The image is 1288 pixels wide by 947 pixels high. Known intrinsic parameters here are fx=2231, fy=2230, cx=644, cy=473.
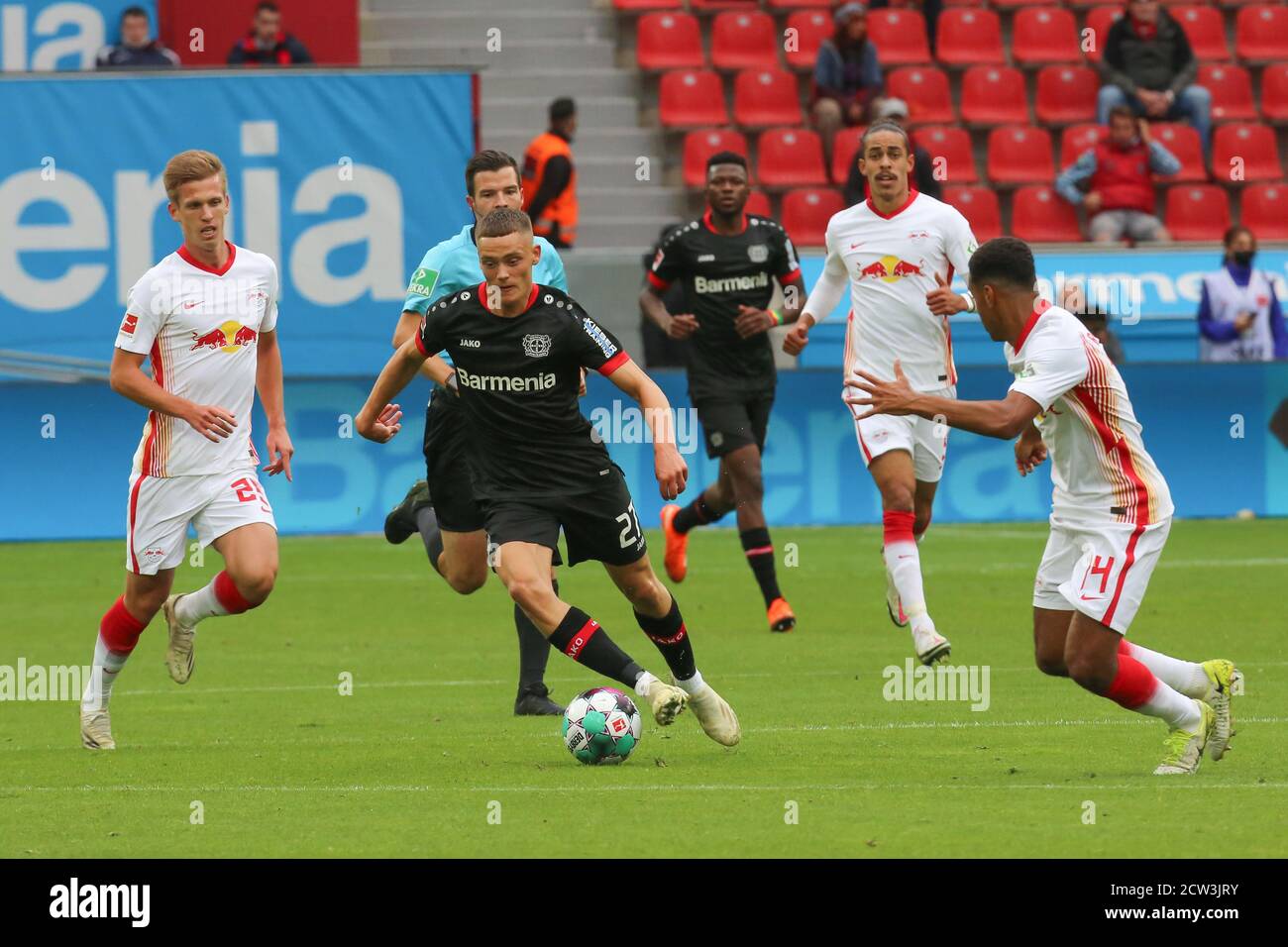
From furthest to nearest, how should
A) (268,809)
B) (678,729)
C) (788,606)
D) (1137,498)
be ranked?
(788,606), (678,729), (1137,498), (268,809)

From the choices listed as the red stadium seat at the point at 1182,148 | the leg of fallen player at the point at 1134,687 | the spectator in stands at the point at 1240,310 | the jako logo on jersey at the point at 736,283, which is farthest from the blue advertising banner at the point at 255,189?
the leg of fallen player at the point at 1134,687

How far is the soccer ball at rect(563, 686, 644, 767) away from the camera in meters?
7.93

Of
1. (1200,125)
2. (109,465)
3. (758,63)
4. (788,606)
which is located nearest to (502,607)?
(788,606)

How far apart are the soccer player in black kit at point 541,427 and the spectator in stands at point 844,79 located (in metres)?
14.3

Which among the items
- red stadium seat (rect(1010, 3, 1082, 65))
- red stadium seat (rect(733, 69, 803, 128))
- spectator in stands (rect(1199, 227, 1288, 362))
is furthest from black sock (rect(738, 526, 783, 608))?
→ red stadium seat (rect(1010, 3, 1082, 65))

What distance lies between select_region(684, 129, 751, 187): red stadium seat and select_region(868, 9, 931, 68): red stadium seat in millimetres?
2273

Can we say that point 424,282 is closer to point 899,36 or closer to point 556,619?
point 556,619

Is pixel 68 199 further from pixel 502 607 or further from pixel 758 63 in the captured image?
pixel 758 63

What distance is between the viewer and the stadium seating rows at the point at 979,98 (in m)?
22.6

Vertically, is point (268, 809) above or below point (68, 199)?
below

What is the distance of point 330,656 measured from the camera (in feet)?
38.8

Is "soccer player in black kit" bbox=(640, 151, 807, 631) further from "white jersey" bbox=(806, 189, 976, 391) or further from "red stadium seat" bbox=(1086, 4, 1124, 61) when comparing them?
"red stadium seat" bbox=(1086, 4, 1124, 61)

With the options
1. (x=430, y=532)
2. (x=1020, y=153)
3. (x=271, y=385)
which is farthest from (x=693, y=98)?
(x=271, y=385)

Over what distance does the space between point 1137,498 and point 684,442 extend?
391 inches
